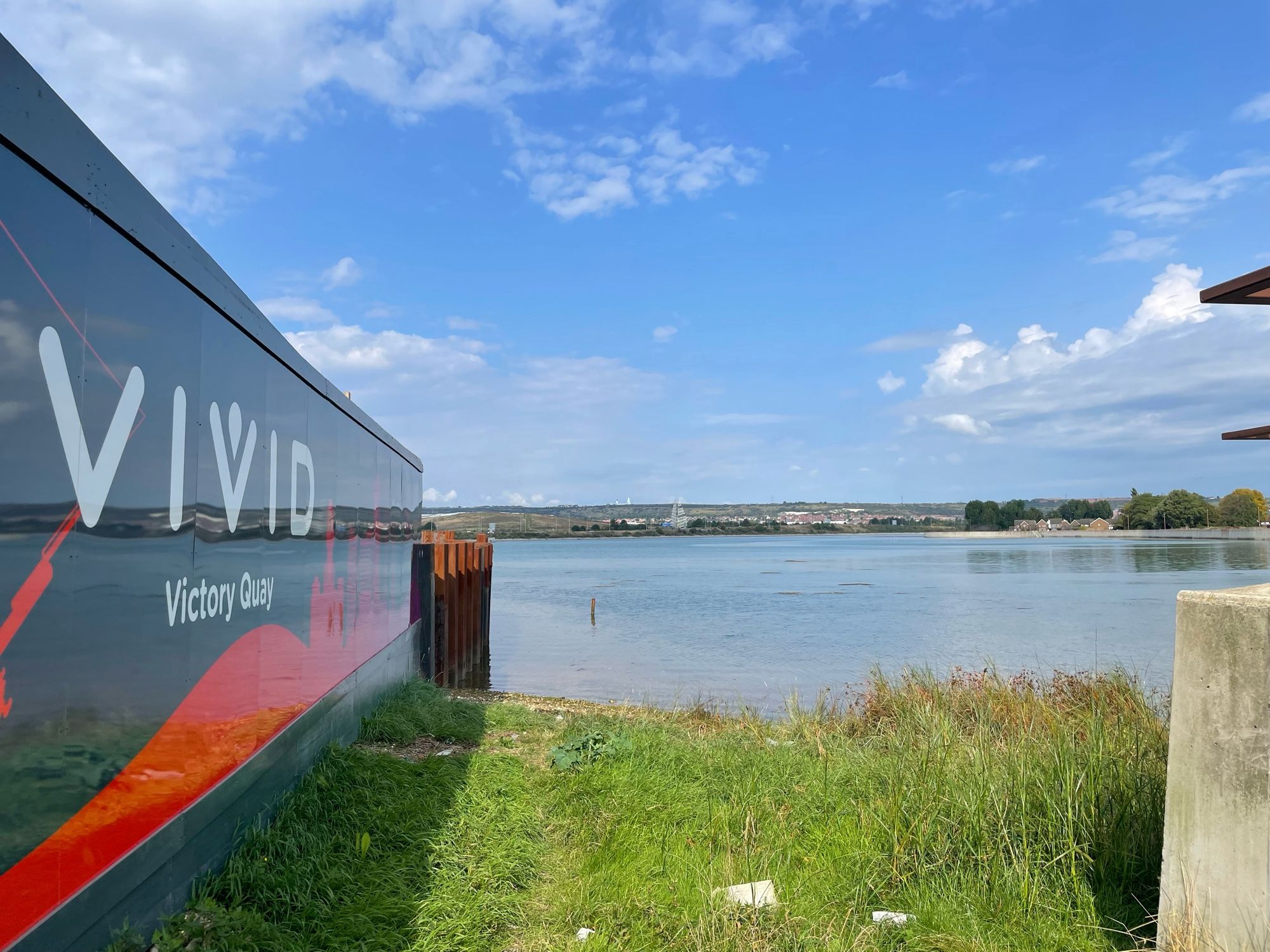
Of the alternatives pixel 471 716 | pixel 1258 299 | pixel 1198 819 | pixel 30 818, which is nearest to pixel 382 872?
pixel 30 818

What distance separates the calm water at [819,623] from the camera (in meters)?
19.5

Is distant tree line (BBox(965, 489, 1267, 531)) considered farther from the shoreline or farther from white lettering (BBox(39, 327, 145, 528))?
white lettering (BBox(39, 327, 145, 528))

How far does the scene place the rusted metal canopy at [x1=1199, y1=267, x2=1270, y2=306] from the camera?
377cm

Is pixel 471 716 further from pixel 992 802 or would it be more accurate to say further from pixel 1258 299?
pixel 1258 299

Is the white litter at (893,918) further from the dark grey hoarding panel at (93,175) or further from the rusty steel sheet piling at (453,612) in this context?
the rusty steel sheet piling at (453,612)

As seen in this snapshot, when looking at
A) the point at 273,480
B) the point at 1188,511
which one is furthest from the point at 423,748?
the point at 1188,511

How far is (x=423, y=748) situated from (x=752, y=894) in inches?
164

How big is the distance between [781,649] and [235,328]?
20686 millimetres

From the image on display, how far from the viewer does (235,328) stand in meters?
4.40

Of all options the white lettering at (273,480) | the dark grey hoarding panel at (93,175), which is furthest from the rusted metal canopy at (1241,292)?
the white lettering at (273,480)

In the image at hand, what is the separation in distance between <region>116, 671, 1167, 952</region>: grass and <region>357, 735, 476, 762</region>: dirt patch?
0.45 m

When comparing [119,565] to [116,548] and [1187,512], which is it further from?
[1187,512]

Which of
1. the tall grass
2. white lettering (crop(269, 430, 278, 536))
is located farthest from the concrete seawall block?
white lettering (crop(269, 430, 278, 536))

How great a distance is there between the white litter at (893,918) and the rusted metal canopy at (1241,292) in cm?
319
